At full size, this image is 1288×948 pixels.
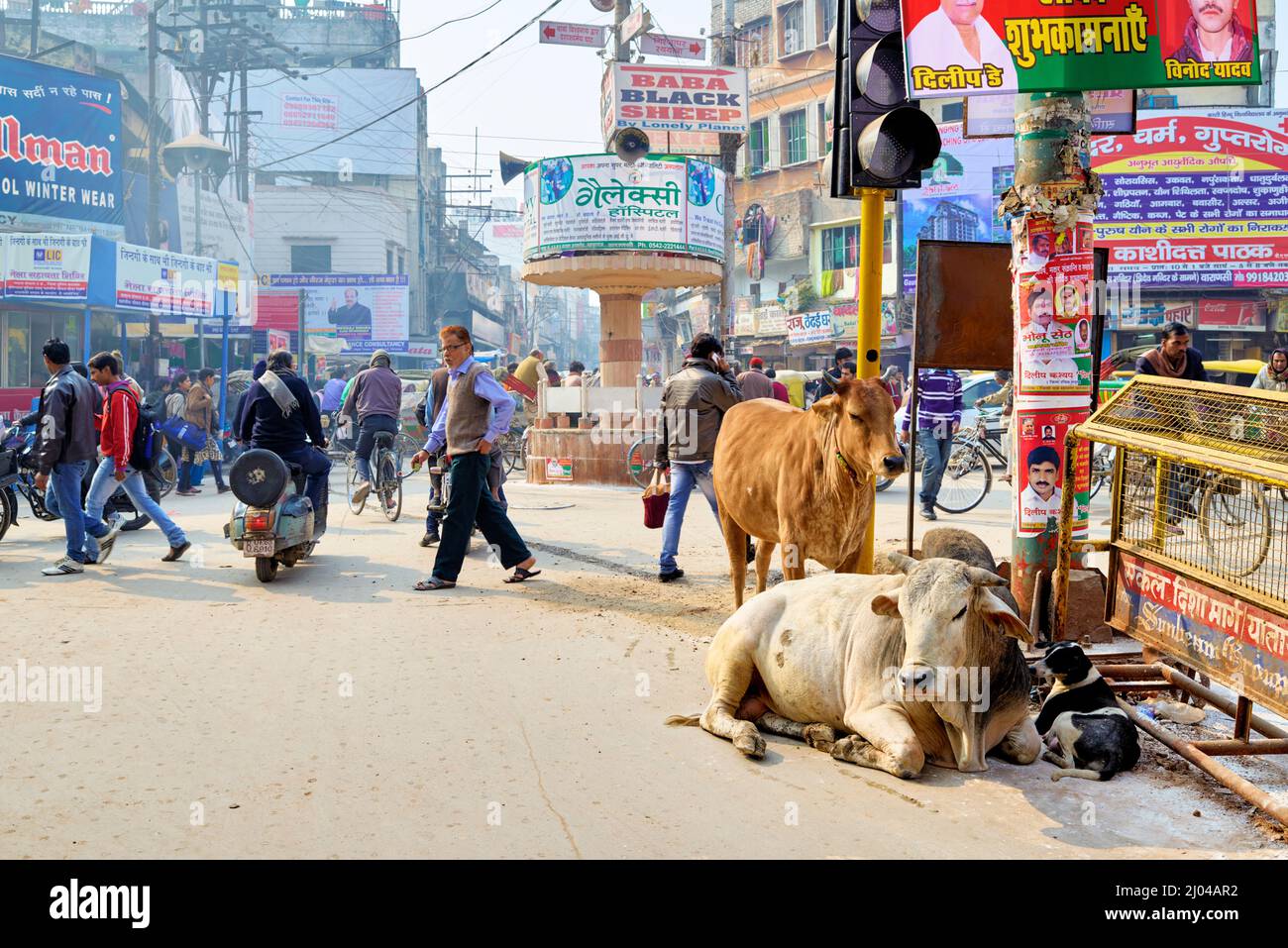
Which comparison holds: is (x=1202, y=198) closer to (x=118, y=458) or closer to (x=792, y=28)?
(x=792, y=28)

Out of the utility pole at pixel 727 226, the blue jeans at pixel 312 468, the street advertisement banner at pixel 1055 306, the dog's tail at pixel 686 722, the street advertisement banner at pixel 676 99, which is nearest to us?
the dog's tail at pixel 686 722

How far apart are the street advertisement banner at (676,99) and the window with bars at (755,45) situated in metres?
22.0

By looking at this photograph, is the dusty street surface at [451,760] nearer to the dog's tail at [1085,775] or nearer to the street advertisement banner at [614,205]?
the dog's tail at [1085,775]

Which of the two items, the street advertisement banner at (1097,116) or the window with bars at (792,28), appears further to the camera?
the window with bars at (792,28)

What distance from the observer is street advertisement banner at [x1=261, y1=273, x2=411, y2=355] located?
49.0 meters

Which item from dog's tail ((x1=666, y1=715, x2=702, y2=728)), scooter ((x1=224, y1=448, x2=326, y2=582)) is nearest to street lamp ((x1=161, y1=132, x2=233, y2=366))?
scooter ((x1=224, y1=448, x2=326, y2=582))

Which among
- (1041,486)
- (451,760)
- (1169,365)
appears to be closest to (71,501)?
(451,760)

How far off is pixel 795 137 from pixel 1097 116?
34.5 metres

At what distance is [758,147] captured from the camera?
42125 millimetres

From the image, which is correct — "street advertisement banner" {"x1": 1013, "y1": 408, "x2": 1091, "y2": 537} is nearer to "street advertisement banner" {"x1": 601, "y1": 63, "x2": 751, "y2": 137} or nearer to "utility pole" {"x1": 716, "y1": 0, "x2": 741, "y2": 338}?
"utility pole" {"x1": 716, "y1": 0, "x2": 741, "y2": 338}

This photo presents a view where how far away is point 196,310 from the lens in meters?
26.1

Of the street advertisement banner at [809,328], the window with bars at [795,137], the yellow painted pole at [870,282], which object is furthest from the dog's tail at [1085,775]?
the window with bars at [795,137]

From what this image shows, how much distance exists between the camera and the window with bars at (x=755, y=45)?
41.2 meters
